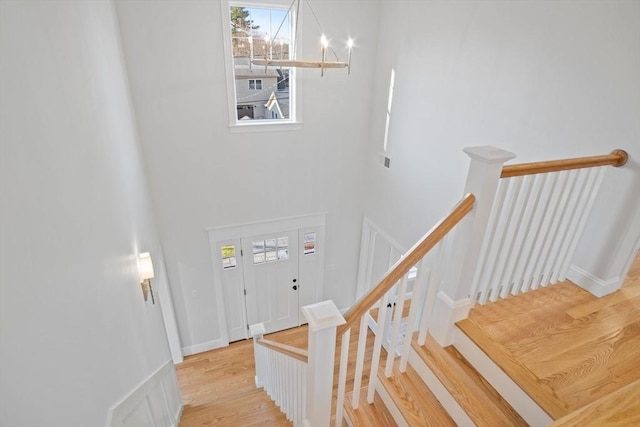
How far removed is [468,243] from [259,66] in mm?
3876

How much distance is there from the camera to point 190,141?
455 cm

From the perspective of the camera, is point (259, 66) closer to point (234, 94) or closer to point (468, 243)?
point (234, 94)

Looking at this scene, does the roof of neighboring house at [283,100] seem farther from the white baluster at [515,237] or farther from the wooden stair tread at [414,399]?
the wooden stair tread at [414,399]

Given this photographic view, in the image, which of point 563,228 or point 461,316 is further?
point 563,228

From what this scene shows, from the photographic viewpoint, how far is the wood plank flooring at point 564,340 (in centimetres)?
179

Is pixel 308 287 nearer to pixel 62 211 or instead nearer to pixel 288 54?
pixel 288 54

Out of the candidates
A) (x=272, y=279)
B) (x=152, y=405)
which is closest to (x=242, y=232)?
(x=272, y=279)

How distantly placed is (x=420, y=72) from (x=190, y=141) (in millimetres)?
2953

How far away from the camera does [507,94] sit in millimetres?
3119

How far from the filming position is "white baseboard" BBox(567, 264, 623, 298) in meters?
2.47

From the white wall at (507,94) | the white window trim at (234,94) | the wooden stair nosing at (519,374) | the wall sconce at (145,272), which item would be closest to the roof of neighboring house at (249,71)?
the white window trim at (234,94)

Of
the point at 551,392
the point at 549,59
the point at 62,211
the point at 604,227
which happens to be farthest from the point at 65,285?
the point at 549,59

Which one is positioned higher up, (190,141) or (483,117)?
(483,117)

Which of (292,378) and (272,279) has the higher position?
(292,378)
